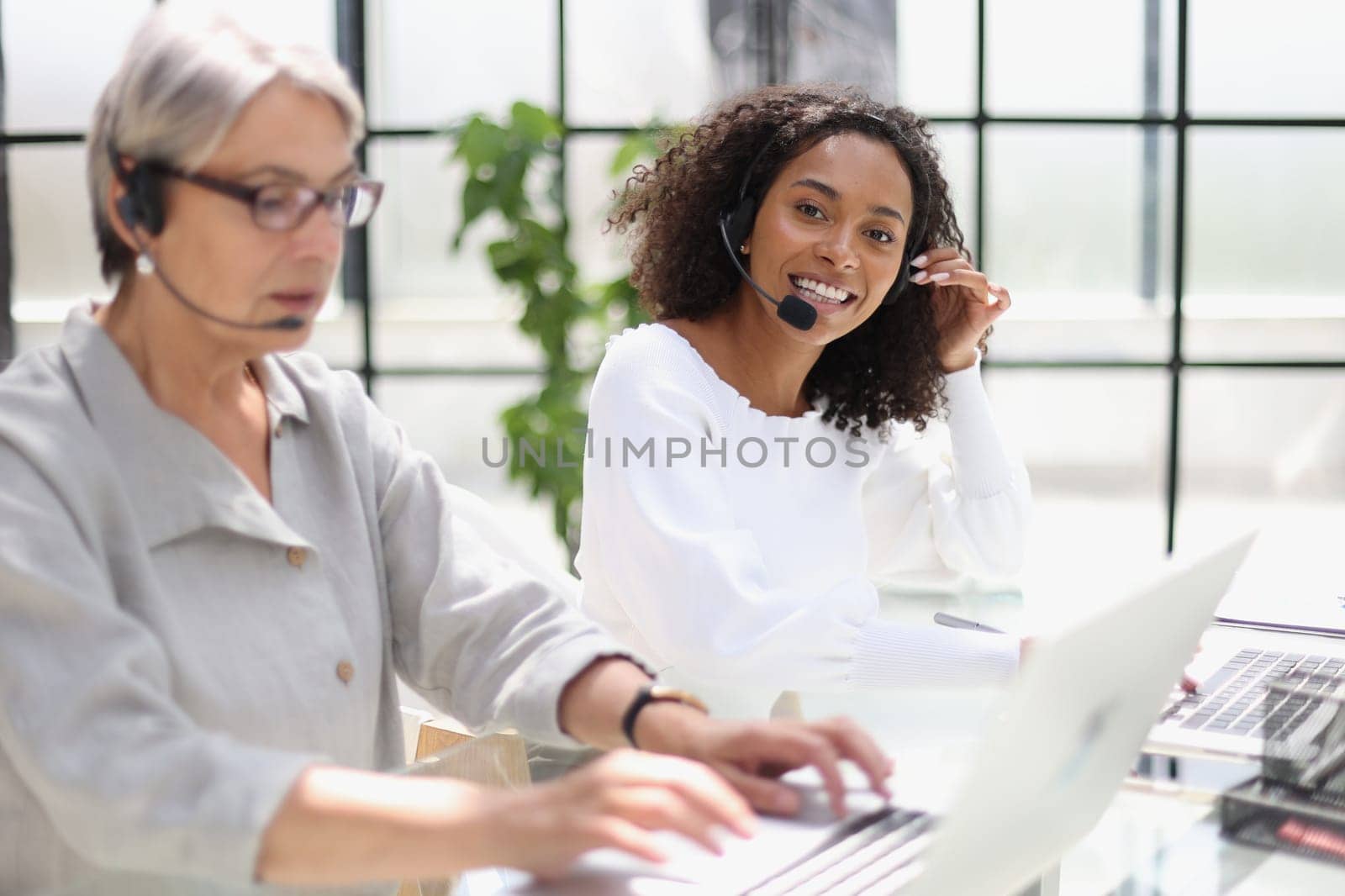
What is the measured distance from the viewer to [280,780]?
31.5 inches

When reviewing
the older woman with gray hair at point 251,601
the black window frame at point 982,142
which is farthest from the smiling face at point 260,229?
the black window frame at point 982,142

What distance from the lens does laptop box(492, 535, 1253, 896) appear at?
0.78 meters

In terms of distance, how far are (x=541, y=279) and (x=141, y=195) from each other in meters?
2.43

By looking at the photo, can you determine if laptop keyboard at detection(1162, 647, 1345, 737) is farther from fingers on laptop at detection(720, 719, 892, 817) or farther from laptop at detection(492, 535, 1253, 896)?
fingers on laptop at detection(720, 719, 892, 817)

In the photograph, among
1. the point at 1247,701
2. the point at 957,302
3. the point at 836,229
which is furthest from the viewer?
the point at 957,302

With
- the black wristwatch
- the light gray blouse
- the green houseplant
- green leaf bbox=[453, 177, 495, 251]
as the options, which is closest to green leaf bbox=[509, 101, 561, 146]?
the green houseplant

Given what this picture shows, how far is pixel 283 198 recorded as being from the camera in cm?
93

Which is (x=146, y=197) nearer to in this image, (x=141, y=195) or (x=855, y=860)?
(x=141, y=195)

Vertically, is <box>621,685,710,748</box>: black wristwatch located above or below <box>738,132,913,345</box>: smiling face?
below

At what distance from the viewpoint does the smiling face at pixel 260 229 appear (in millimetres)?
914

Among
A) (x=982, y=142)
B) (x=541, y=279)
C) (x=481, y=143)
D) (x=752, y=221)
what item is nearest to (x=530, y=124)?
(x=481, y=143)

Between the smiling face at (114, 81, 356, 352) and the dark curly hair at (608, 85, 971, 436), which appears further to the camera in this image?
the dark curly hair at (608, 85, 971, 436)

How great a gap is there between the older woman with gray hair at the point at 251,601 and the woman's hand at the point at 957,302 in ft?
3.22

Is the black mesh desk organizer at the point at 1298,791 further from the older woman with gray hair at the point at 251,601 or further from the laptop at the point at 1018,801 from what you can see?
the older woman with gray hair at the point at 251,601
